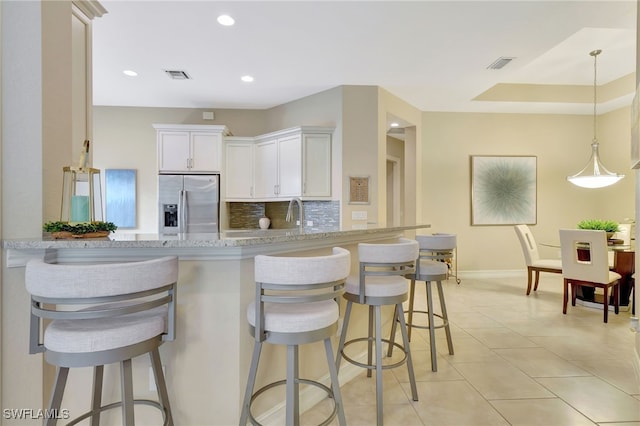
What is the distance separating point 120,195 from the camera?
4.96 meters

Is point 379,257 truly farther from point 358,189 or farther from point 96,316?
point 358,189

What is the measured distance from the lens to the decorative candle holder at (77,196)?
4.85 feet

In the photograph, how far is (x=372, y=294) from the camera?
1.79 meters

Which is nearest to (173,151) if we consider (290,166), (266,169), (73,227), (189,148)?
(189,148)

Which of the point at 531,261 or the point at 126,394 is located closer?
the point at 126,394

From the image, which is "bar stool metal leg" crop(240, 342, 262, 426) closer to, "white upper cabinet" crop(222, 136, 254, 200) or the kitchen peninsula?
the kitchen peninsula

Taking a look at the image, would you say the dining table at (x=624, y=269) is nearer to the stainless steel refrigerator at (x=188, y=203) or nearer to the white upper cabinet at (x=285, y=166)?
the white upper cabinet at (x=285, y=166)

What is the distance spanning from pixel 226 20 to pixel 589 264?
4.54 metres

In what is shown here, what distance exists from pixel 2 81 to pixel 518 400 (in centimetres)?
333

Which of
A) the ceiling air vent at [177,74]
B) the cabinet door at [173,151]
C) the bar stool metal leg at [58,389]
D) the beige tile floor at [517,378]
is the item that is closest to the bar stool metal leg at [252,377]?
the beige tile floor at [517,378]

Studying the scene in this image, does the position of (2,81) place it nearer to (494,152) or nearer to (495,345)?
(495,345)

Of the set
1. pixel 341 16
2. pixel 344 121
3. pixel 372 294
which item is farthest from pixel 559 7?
pixel 372 294

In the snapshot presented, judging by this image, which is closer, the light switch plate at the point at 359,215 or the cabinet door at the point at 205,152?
the light switch plate at the point at 359,215

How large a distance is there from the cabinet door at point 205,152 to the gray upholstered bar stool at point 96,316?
12.2ft
